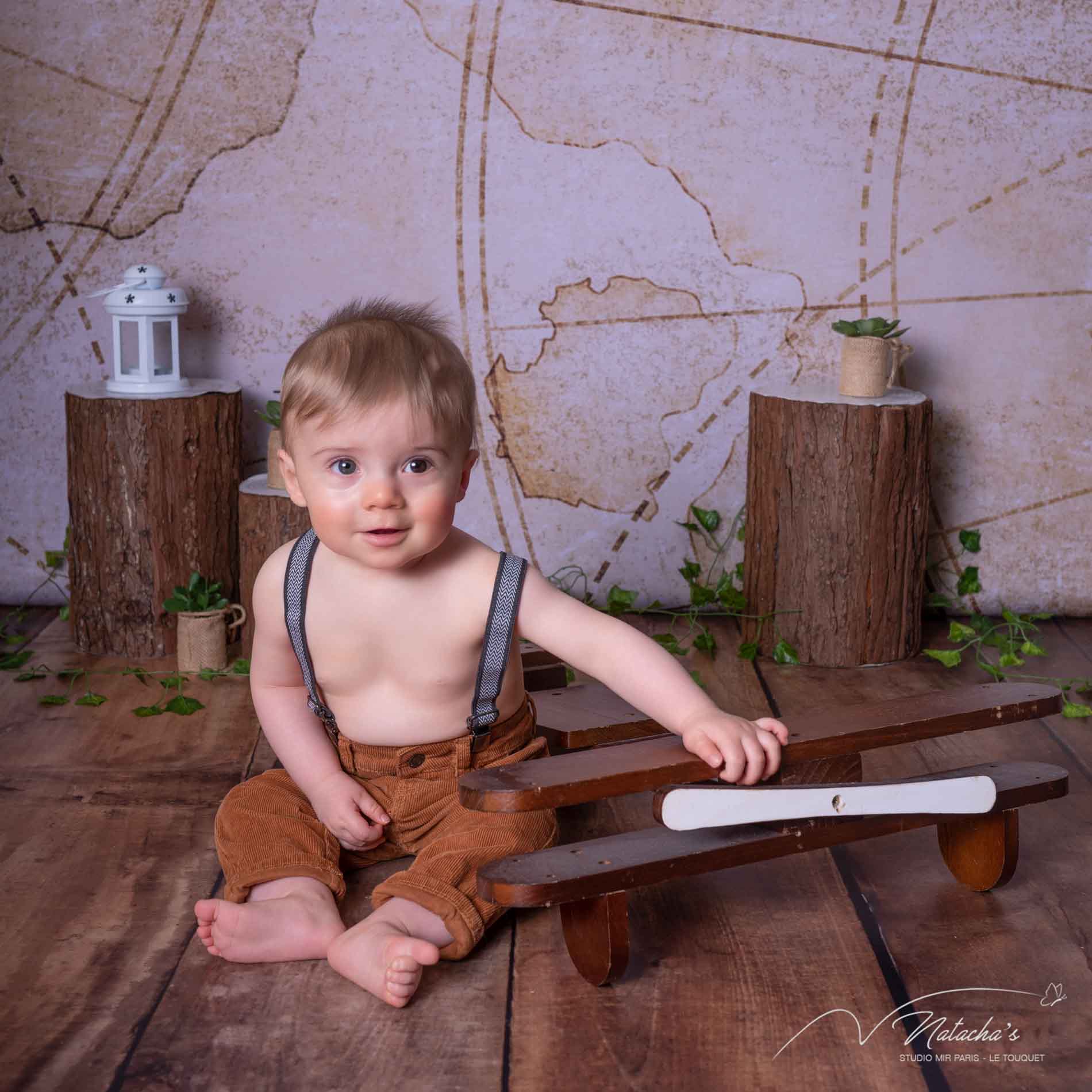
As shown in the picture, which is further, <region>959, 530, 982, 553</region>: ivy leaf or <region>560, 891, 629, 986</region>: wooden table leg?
<region>959, 530, 982, 553</region>: ivy leaf

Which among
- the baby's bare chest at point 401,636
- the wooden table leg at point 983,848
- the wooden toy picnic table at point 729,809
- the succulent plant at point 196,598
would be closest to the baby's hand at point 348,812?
the baby's bare chest at point 401,636

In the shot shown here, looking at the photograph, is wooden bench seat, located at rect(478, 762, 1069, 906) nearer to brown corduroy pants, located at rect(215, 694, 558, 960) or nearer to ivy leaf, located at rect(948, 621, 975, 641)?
brown corduroy pants, located at rect(215, 694, 558, 960)

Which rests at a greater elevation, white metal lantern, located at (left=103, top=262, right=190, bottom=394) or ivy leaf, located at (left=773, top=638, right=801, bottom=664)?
white metal lantern, located at (left=103, top=262, right=190, bottom=394)

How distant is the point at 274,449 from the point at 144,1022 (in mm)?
1376

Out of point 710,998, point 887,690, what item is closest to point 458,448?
point 710,998

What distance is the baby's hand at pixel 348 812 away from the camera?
1.51 meters

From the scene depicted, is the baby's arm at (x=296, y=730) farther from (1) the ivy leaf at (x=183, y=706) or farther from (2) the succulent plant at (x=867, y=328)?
(2) the succulent plant at (x=867, y=328)

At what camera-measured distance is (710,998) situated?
1.28m

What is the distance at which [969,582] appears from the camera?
2789 mm

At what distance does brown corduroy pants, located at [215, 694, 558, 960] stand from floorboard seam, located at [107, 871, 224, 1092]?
7 cm

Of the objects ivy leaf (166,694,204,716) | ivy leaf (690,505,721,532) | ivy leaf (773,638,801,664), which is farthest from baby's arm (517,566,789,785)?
ivy leaf (690,505,721,532)

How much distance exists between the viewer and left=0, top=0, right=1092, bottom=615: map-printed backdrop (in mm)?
2584

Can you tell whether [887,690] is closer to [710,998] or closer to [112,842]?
[710,998]

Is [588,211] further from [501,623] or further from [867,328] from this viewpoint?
[501,623]
